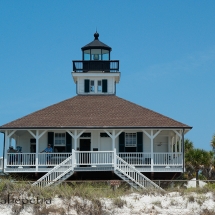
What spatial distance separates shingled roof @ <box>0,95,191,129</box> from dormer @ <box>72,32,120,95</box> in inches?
61.5

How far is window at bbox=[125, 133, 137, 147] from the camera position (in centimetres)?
3969


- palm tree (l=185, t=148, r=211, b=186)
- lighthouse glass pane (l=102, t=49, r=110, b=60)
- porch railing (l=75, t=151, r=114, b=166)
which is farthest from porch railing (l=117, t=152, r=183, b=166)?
palm tree (l=185, t=148, r=211, b=186)

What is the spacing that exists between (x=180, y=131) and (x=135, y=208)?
1062cm

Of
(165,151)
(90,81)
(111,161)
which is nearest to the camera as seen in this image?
(111,161)

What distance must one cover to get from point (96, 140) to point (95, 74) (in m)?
6.42

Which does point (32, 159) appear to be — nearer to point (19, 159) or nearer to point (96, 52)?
point (19, 159)

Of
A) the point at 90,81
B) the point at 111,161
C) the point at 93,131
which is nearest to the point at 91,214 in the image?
the point at 111,161

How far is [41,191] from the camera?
2975cm

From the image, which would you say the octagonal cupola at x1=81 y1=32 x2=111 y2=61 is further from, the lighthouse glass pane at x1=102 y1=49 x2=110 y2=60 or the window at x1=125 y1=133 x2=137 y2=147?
the window at x1=125 y1=133 x2=137 y2=147

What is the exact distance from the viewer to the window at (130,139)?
130ft

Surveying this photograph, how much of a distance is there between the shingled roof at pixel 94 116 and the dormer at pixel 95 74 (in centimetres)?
156

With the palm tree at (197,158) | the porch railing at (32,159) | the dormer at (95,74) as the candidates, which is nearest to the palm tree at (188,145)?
the palm tree at (197,158)

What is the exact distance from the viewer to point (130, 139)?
39.8 meters

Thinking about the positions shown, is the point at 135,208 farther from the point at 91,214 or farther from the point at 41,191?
the point at 41,191
